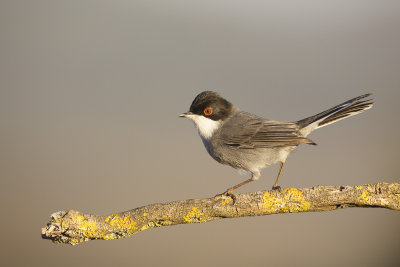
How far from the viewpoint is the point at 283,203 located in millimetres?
4250

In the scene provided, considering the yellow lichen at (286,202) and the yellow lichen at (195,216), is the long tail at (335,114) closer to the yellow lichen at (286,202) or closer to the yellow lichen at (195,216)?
the yellow lichen at (286,202)

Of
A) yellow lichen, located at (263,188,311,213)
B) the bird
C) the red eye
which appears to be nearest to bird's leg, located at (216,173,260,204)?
the bird

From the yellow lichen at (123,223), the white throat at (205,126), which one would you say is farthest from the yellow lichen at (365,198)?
the yellow lichen at (123,223)

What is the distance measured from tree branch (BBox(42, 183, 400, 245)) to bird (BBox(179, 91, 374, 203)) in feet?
2.50

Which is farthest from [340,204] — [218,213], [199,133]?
[199,133]

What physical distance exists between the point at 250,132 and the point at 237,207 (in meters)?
1.46

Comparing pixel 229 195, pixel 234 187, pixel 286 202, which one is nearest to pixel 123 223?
pixel 229 195

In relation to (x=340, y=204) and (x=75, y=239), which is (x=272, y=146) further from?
(x=75, y=239)

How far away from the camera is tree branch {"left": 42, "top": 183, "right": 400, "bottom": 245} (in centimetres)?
416

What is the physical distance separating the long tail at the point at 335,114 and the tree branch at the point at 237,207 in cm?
122

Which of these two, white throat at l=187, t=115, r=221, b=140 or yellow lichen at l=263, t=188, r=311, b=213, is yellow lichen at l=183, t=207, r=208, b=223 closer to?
yellow lichen at l=263, t=188, r=311, b=213

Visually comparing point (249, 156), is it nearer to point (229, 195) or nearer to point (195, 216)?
point (229, 195)

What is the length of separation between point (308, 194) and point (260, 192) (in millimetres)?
540

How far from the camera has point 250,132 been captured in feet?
17.8
